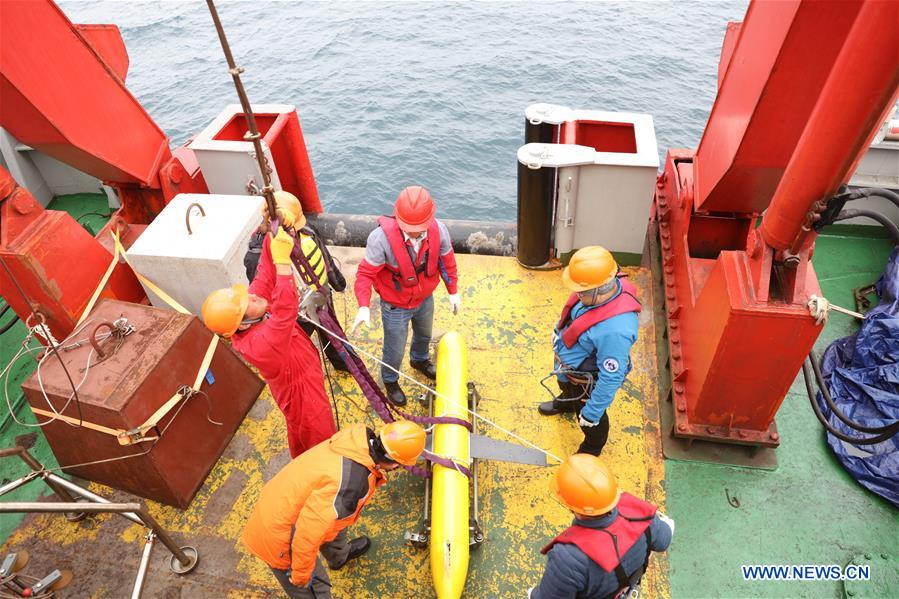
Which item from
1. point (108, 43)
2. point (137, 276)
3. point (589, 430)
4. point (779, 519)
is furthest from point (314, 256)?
point (779, 519)

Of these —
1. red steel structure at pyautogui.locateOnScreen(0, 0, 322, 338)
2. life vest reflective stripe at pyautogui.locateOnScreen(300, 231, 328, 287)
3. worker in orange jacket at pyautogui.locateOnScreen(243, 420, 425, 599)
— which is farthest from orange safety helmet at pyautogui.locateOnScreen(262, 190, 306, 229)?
red steel structure at pyautogui.locateOnScreen(0, 0, 322, 338)

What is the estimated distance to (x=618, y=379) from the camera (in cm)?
339

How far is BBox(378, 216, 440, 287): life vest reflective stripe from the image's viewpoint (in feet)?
12.4

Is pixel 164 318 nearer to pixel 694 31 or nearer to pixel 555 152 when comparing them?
pixel 555 152

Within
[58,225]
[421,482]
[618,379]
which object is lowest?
[421,482]

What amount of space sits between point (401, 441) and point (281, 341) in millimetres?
1009

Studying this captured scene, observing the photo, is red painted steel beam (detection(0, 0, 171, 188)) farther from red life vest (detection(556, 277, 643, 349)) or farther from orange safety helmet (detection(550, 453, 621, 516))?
orange safety helmet (detection(550, 453, 621, 516))

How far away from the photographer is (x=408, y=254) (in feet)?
12.5

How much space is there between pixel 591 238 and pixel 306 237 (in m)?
2.94

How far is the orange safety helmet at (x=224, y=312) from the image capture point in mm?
3102

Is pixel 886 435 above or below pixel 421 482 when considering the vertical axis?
above

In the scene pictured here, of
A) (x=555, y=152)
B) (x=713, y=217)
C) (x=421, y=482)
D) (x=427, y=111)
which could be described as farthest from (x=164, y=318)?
(x=427, y=111)

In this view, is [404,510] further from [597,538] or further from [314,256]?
[314,256]

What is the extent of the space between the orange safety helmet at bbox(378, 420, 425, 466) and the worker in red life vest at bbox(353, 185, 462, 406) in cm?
135
